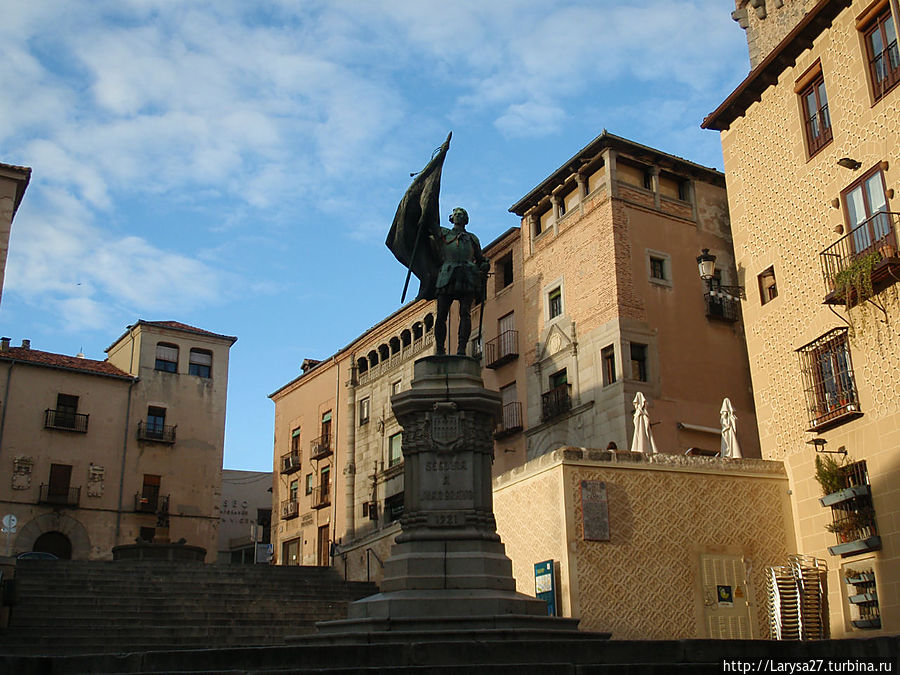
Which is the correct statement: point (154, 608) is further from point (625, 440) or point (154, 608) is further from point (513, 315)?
point (513, 315)

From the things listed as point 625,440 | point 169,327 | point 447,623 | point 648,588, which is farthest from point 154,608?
point 169,327

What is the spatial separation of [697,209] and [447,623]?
24.6 metres

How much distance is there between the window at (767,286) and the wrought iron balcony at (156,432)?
32993 millimetres

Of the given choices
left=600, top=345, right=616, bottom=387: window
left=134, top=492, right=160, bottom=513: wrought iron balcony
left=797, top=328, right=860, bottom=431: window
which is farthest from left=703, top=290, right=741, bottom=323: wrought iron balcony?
left=134, top=492, right=160, bottom=513: wrought iron balcony

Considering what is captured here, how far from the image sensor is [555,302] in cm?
3189

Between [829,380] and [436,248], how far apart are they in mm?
10696

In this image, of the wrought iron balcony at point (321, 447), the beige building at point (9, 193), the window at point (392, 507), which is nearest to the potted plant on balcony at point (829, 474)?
the window at point (392, 507)

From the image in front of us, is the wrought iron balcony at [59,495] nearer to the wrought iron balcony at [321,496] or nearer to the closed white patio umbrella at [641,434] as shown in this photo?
the wrought iron balcony at [321,496]

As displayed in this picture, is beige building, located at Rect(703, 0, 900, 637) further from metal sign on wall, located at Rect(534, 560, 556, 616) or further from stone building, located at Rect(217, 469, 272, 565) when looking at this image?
stone building, located at Rect(217, 469, 272, 565)

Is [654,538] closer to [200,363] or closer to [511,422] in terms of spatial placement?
[511,422]

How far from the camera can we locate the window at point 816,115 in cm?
2034

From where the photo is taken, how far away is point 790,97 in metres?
21.6

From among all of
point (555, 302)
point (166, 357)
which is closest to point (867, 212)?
point (555, 302)

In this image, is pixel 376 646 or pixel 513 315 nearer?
pixel 376 646
